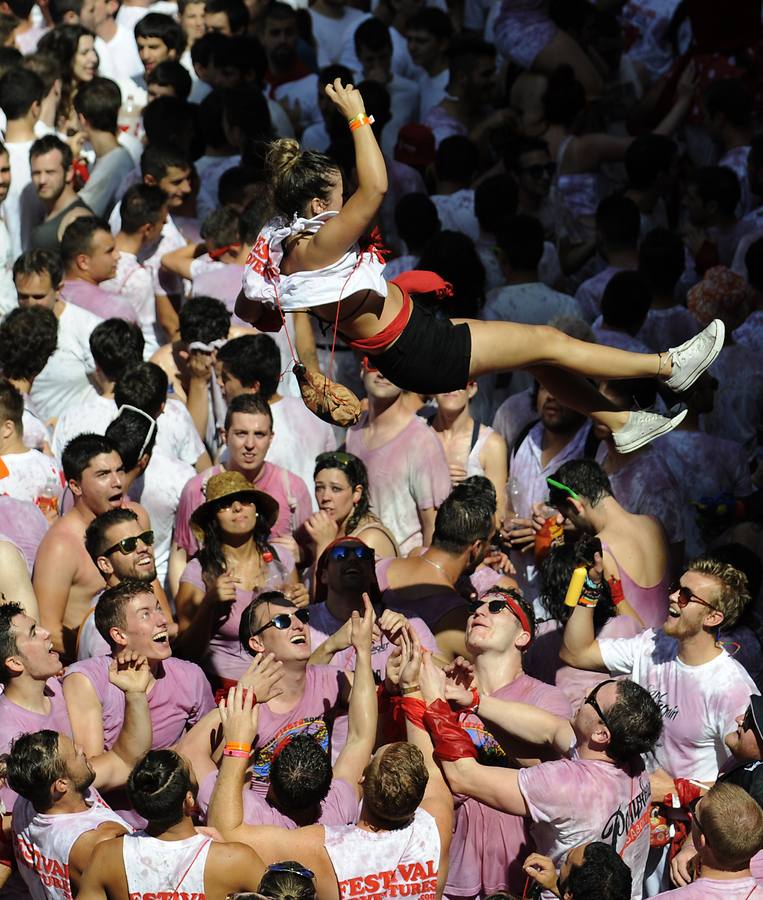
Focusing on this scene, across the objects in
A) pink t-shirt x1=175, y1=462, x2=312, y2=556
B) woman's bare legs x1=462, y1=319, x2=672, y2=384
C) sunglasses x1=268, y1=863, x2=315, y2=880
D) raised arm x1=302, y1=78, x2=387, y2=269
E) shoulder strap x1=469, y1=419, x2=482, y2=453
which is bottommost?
shoulder strap x1=469, y1=419, x2=482, y2=453

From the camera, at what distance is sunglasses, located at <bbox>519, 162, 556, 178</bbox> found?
9.62 meters

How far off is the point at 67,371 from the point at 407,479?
2.14 meters

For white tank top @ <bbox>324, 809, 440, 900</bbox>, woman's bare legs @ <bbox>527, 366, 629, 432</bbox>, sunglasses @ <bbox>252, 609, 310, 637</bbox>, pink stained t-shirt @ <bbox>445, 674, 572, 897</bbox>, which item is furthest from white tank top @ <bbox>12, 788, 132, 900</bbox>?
woman's bare legs @ <bbox>527, 366, 629, 432</bbox>

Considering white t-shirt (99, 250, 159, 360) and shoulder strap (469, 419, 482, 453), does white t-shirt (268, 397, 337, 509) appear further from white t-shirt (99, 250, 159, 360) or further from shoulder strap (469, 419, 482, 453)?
white t-shirt (99, 250, 159, 360)

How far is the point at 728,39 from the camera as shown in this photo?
1040 centimetres

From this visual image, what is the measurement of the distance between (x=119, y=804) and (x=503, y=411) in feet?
10.4

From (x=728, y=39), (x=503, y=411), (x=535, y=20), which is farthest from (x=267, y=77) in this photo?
(x=503, y=411)

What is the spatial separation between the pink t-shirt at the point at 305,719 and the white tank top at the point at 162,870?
23.2 inches

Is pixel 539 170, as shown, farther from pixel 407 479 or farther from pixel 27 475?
pixel 27 475

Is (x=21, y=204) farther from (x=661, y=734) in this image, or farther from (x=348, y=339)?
(x=661, y=734)

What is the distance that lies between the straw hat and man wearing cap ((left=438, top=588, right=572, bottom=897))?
1162 millimetres

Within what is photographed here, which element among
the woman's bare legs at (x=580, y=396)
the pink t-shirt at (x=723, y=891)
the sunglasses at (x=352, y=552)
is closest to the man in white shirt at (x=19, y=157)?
the sunglasses at (x=352, y=552)

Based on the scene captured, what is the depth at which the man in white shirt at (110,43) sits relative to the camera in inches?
466

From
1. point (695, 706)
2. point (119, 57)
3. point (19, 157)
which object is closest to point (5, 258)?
point (19, 157)
